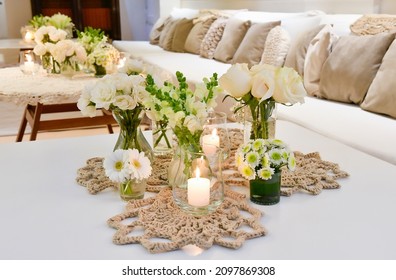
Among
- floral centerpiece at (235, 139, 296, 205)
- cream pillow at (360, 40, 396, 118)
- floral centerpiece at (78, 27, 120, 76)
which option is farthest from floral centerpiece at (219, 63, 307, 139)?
floral centerpiece at (78, 27, 120, 76)

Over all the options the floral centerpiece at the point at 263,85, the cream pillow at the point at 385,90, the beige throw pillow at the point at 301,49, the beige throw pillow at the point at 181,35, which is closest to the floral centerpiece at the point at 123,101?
the floral centerpiece at the point at 263,85

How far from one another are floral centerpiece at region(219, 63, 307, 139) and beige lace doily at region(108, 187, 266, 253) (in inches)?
10.1

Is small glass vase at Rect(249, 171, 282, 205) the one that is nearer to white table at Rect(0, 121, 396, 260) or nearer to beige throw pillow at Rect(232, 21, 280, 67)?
white table at Rect(0, 121, 396, 260)

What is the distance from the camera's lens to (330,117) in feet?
7.02

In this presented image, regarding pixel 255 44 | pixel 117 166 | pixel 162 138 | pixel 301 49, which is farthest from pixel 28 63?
pixel 117 166

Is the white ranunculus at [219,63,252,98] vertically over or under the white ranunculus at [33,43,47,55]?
over

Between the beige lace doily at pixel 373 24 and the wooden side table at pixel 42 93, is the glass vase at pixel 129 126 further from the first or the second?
the beige lace doily at pixel 373 24

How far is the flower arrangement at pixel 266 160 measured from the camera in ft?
3.43

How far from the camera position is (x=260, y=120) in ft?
3.97

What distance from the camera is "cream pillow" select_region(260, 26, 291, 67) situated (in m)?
3.13

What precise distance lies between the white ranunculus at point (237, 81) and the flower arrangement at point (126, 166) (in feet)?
0.89

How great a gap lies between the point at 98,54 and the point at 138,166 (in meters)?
2.00
